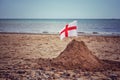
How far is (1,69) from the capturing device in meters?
8.25

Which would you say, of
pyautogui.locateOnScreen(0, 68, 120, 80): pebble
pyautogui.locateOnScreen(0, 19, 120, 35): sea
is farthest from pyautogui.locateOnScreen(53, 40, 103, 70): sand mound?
pyautogui.locateOnScreen(0, 19, 120, 35): sea

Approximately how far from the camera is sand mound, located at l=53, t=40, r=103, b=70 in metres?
8.31

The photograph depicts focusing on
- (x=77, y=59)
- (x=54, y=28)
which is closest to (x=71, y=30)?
(x=77, y=59)

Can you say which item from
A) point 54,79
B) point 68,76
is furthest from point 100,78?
point 54,79

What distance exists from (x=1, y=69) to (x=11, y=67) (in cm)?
49

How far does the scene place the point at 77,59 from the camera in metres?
8.48

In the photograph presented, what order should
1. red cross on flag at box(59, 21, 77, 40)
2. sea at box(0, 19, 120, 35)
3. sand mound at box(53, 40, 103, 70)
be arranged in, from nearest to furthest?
red cross on flag at box(59, 21, 77, 40) → sand mound at box(53, 40, 103, 70) → sea at box(0, 19, 120, 35)

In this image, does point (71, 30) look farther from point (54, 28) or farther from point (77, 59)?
point (54, 28)

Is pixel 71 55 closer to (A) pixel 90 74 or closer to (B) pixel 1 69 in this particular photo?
(A) pixel 90 74

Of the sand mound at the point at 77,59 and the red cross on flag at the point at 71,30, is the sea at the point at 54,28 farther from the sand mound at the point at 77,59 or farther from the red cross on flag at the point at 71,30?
the red cross on flag at the point at 71,30

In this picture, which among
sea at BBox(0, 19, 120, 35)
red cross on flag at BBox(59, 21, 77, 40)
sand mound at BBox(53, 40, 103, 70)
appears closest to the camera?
red cross on flag at BBox(59, 21, 77, 40)

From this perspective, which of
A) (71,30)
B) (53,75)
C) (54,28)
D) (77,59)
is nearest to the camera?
(71,30)

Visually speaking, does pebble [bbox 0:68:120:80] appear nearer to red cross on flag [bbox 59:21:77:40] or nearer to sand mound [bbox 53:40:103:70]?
sand mound [bbox 53:40:103:70]

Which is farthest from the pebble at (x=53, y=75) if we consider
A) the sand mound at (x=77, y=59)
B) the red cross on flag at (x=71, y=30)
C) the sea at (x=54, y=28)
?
the sea at (x=54, y=28)
